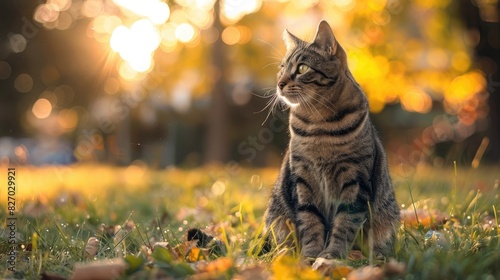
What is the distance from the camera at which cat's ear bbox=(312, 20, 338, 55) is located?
113 inches

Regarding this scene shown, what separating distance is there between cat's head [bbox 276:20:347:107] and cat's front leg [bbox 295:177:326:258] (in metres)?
0.43

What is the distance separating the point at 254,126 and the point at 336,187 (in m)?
11.3

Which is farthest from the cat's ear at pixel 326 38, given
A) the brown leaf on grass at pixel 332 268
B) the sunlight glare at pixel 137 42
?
the sunlight glare at pixel 137 42

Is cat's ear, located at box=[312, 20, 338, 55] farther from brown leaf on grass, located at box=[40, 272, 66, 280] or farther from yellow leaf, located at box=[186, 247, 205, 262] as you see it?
brown leaf on grass, located at box=[40, 272, 66, 280]

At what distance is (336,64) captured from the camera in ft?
9.48

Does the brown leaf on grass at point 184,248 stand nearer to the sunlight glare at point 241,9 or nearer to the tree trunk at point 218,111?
the sunlight glare at point 241,9

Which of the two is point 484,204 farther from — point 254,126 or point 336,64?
point 254,126

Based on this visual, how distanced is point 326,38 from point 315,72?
18 cm

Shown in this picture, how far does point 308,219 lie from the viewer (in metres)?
2.75

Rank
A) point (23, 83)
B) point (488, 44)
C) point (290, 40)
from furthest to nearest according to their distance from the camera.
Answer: point (23, 83), point (488, 44), point (290, 40)

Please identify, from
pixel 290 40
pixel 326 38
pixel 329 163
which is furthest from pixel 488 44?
pixel 329 163

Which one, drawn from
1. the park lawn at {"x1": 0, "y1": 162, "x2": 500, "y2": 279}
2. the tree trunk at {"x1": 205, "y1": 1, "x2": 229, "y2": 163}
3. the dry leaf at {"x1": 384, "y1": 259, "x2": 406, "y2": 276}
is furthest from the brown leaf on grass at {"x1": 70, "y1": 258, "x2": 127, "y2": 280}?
the tree trunk at {"x1": 205, "y1": 1, "x2": 229, "y2": 163}

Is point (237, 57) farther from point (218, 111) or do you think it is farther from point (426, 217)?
point (426, 217)

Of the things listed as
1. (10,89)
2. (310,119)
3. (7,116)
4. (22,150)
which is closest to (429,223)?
(310,119)
